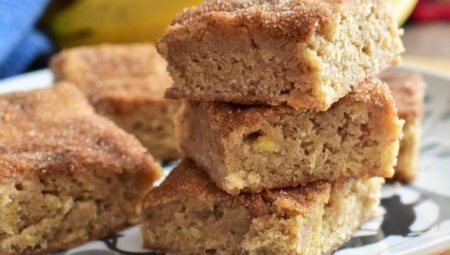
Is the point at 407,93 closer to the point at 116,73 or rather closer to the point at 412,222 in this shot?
the point at 412,222

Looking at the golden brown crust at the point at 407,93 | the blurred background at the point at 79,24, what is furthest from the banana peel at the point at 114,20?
the golden brown crust at the point at 407,93

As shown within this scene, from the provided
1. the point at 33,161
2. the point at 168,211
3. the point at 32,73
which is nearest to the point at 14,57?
the point at 32,73

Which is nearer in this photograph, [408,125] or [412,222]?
[412,222]

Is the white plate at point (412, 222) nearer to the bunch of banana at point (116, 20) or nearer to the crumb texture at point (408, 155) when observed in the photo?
the crumb texture at point (408, 155)

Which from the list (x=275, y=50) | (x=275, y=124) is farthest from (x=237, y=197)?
(x=275, y=50)

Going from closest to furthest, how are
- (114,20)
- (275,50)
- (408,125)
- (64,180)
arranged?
(275,50) → (64,180) → (408,125) → (114,20)

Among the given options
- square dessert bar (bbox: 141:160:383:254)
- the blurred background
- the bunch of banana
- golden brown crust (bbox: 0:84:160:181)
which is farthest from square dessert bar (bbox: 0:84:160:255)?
the bunch of banana

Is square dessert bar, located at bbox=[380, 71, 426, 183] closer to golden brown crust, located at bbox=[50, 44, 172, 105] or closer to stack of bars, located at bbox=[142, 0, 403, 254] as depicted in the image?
stack of bars, located at bbox=[142, 0, 403, 254]
